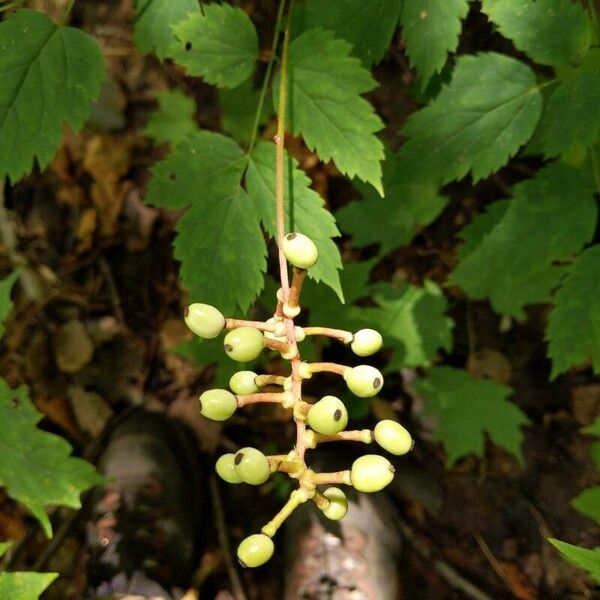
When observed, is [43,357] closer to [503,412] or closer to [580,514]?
[503,412]

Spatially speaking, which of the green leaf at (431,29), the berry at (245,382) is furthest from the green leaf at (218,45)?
the berry at (245,382)

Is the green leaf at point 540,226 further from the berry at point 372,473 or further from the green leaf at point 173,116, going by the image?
the green leaf at point 173,116

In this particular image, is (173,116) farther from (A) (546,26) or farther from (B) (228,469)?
(B) (228,469)

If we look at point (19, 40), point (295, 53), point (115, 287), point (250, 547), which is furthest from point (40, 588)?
point (115, 287)

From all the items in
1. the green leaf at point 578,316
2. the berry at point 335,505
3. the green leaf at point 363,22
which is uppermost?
the green leaf at point 363,22

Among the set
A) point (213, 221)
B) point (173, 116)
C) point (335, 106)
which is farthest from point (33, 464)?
point (173, 116)

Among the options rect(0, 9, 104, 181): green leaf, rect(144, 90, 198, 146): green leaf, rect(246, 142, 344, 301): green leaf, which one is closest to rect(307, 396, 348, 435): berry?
rect(246, 142, 344, 301): green leaf

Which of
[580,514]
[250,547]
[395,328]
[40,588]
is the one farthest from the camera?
[580,514]
